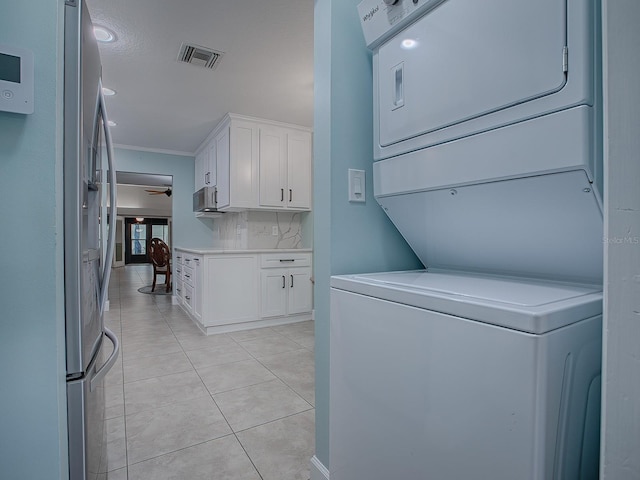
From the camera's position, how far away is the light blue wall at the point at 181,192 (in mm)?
5100

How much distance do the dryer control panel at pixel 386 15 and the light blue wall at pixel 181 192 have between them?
4602 millimetres

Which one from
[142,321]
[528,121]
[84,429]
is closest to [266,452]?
[84,429]

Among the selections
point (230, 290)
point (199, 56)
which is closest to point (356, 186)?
point (199, 56)

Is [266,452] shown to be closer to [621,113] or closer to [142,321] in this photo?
[621,113]

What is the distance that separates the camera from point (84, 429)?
924mm

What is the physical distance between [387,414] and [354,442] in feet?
0.75

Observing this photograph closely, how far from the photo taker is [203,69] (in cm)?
272

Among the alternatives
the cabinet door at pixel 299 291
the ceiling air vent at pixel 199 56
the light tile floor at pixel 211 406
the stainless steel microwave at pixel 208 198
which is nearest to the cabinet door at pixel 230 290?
the light tile floor at pixel 211 406

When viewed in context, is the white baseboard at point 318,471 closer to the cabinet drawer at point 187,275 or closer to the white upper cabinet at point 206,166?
the cabinet drawer at point 187,275

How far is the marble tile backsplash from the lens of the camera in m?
4.47

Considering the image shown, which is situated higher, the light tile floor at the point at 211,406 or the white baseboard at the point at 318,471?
the white baseboard at the point at 318,471

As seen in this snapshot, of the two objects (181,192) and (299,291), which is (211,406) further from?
(181,192)

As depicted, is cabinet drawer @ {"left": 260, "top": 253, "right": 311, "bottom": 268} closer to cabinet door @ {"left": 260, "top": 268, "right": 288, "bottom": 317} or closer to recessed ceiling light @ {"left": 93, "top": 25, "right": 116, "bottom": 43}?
cabinet door @ {"left": 260, "top": 268, "right": 288, "bottom": 317}

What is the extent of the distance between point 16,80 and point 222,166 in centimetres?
339
